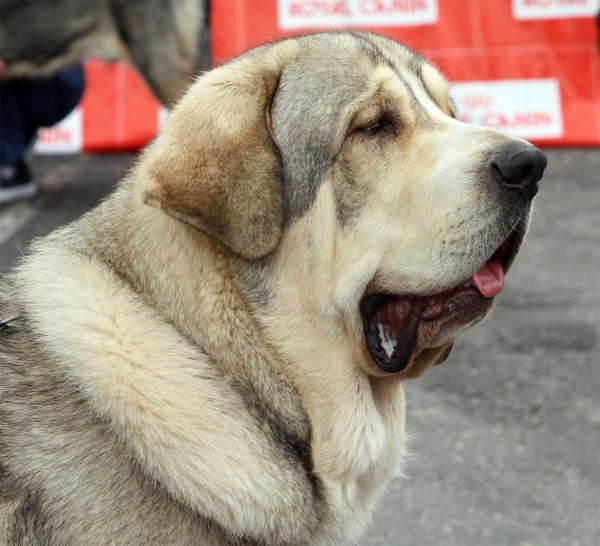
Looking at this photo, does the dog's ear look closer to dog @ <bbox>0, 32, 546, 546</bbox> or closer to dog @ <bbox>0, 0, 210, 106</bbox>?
dog @ <bbox>0, 32, 546, 546</bbox>

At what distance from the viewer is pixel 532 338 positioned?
19.5ft

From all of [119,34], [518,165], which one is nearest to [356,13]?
[119,34]

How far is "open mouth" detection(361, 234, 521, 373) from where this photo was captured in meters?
2.77

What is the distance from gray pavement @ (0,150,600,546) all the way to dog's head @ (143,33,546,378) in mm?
653

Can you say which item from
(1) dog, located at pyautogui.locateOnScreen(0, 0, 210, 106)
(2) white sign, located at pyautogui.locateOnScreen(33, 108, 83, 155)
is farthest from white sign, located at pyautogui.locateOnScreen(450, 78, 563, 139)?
(2) white sign, located at pyautogui.locateOnScreen(33, 108, 83, 155)

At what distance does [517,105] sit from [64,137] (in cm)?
444

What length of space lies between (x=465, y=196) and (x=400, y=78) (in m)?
0.52

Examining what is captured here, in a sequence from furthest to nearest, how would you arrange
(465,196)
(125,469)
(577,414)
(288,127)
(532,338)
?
(532,338), (577,414), (288,127), (465,196), (125,469)

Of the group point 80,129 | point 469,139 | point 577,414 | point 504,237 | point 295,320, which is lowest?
point 577,414

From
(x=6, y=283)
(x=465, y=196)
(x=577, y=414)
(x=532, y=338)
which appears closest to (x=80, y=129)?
(x=532, y=338)

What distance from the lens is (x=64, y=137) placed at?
918 centimetres

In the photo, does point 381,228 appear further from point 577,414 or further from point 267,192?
point 577,414

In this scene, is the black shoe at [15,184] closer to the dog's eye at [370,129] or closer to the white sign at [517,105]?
the white sign at [517,105]

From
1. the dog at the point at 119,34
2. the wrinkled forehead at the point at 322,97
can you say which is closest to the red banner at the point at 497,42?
the dog at the point at 119,34
